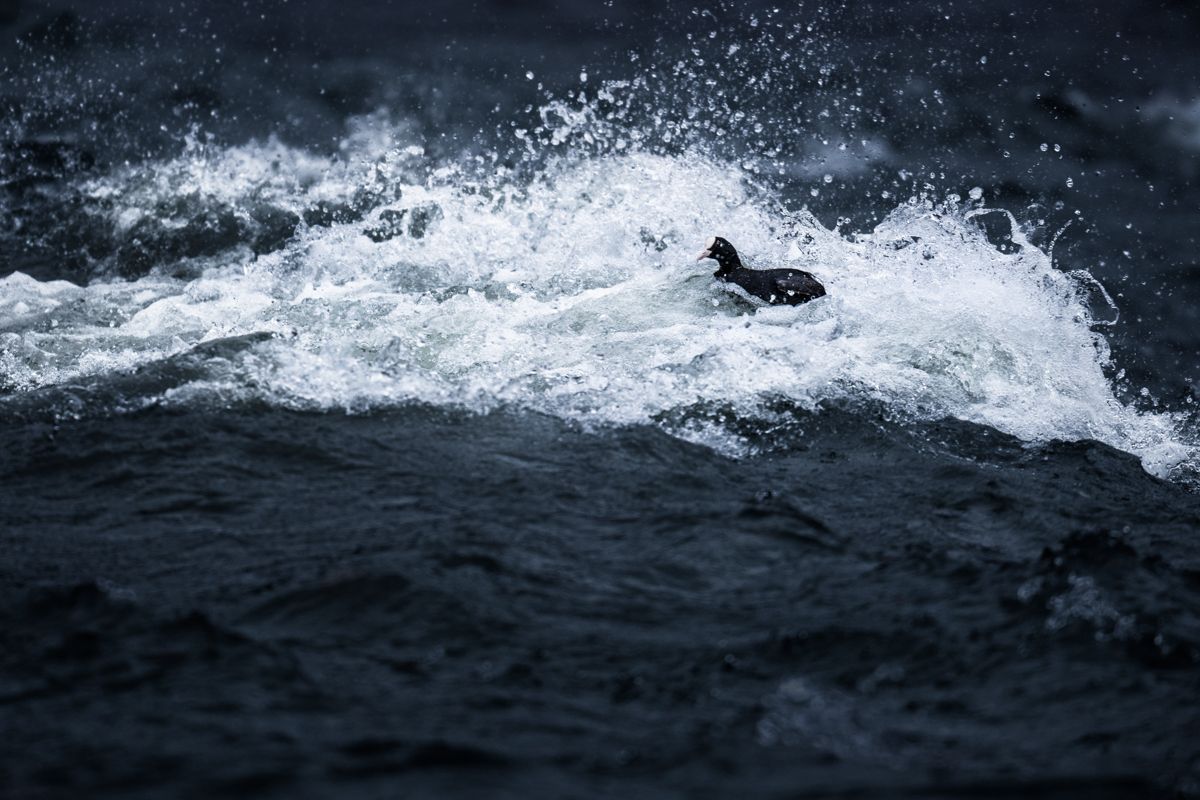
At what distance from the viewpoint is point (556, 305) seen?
307 inches

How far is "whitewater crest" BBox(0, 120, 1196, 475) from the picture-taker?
6652mm

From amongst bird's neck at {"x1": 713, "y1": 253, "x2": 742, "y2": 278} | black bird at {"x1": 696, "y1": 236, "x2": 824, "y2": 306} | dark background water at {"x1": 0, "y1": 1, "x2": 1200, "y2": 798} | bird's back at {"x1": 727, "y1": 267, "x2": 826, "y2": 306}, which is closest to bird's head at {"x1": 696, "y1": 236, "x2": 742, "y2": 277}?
bird's neck at {"x1": 713, "y1": 253, "x2": 742, "y2": 278}

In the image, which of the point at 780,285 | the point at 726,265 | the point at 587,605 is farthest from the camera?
the point at 726,265

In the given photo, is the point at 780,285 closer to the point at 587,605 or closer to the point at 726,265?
the point at 726,265

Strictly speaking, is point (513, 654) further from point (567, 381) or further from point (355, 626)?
point (567, 381)

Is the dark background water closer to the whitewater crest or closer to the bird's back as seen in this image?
the whitewater crest

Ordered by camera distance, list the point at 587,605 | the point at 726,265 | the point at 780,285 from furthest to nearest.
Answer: the point at 726,265, the point at 780,285, the point at 587,605

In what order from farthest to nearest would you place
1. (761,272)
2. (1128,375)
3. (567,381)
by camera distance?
(1128,375), (761,272), (567,381)

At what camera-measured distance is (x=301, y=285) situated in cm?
823

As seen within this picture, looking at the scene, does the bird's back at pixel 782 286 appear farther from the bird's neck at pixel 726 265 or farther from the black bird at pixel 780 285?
the bird's neck at pixel 726 265

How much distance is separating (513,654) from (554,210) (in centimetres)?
539

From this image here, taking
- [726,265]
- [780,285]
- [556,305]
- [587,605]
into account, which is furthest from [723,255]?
[587,605]

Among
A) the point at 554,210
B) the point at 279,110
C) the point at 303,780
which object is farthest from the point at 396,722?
the point at 279,110

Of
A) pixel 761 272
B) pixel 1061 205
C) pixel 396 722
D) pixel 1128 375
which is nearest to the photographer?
pixel 396 722
